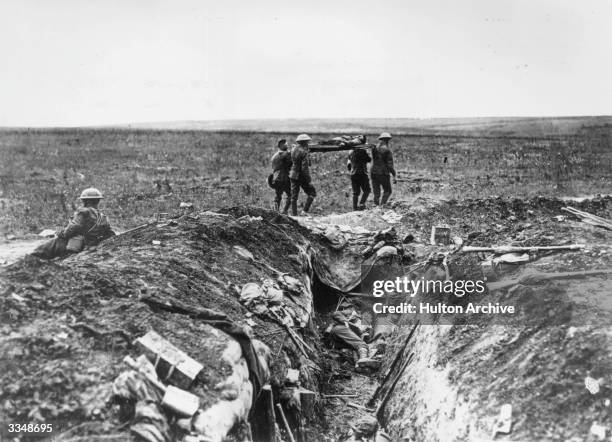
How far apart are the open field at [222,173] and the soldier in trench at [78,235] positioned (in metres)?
4.04

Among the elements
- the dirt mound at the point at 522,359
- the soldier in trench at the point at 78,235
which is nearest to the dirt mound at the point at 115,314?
the soldier in trench at the point at 78,235

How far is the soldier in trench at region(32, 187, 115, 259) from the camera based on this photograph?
5.95 m

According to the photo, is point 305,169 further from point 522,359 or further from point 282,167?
point 522,359

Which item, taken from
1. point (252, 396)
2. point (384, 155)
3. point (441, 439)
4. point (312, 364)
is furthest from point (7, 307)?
point (384, 155)

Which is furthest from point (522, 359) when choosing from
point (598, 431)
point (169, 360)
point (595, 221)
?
point (595, 221)

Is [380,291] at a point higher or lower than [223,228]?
lower

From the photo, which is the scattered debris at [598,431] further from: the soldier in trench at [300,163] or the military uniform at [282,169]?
the military uniform at [282,169]

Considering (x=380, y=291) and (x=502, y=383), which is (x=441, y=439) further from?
(x=380, y=291)

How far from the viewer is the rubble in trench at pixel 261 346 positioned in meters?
3.36

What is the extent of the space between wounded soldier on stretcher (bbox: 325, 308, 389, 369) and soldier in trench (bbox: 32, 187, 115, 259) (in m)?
3.11

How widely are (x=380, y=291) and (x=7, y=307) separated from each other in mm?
4712

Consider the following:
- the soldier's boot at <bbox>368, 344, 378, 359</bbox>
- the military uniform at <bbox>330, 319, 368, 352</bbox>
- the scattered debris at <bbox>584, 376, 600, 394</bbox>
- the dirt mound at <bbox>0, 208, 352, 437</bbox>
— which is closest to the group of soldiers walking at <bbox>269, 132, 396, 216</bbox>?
the dirt mound at <bbox>0, 208, 352, 437</bbox>

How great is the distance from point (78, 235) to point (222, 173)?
11151 mm

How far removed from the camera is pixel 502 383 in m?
4.01
